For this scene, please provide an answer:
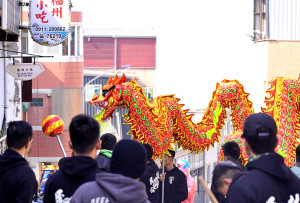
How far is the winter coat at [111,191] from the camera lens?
539 cm

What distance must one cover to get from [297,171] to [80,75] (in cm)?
3336

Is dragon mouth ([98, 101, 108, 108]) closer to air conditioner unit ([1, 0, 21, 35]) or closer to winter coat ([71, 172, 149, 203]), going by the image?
air conditioner unit ([1, 0, 21, 35])

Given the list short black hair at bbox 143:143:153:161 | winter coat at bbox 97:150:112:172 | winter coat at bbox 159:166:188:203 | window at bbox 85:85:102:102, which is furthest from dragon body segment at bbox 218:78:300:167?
window at bbox 85:85:102:102

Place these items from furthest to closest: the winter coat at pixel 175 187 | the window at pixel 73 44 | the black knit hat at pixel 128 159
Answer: the window at pixel 73 44, the winter coat at pixel 175 187, the black knit hat at pixel 128 159

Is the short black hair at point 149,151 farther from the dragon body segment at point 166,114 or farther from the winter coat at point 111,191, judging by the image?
the winter coat at point 111,191

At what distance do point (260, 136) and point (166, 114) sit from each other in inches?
278

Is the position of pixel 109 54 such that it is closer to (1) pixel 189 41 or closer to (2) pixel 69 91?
(2) pixel 69 91

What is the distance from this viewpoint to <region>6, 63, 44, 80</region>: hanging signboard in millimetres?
17969

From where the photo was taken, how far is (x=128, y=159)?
5570 mm

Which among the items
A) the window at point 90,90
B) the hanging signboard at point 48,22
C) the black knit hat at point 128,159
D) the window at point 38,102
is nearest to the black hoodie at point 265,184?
the black knit hat at point 128,159

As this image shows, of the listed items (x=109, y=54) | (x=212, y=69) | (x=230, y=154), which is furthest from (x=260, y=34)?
(x=109, y=54)

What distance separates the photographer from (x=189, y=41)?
118 feet

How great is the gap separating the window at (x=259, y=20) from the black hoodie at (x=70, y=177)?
2536 centimetres

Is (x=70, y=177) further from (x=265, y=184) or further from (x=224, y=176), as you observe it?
(x=265, y=184)
